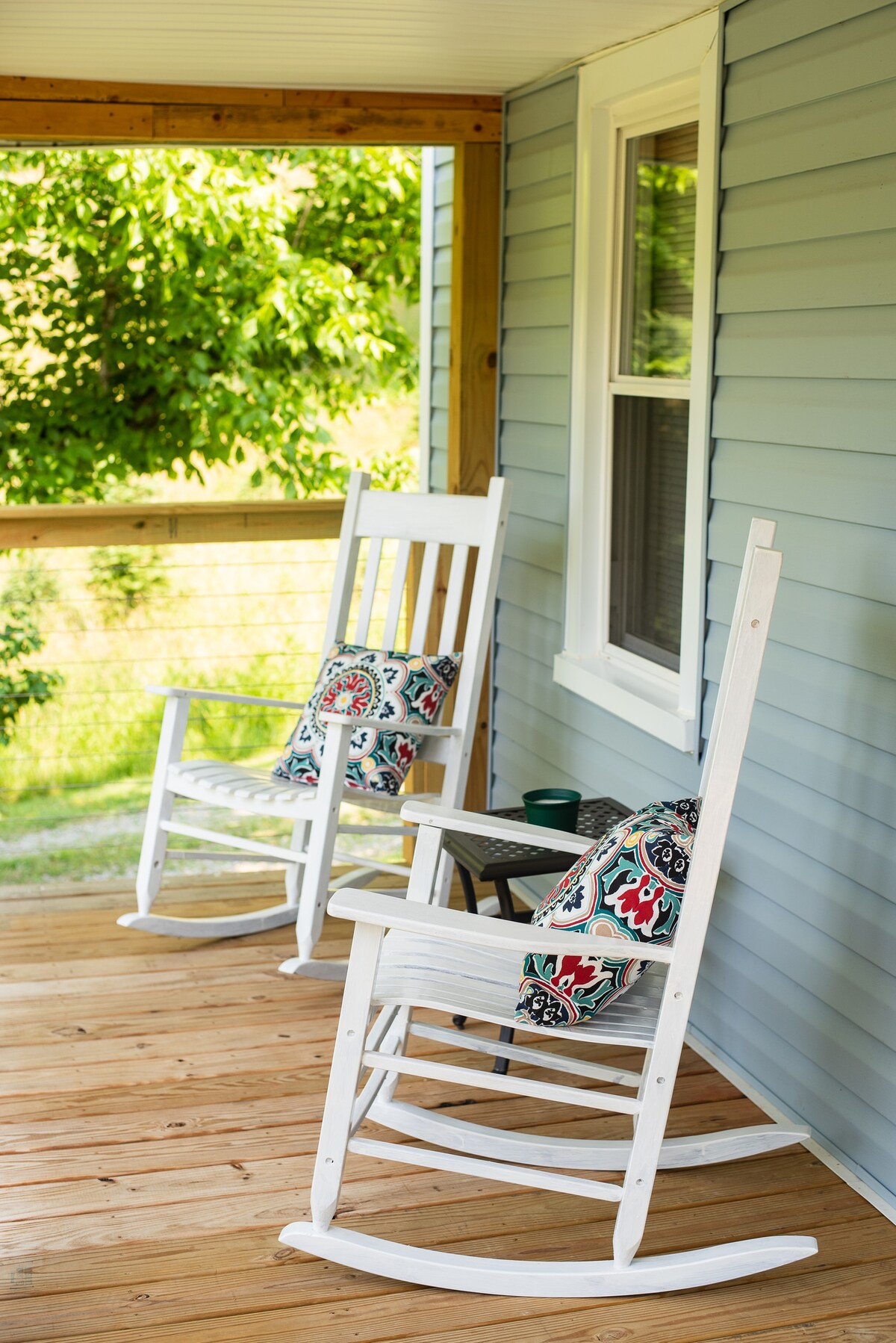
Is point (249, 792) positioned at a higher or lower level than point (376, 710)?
lower

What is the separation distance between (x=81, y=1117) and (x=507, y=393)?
2.35m

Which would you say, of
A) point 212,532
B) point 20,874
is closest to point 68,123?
point 212,532

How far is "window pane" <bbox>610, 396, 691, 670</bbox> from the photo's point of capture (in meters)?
3.10

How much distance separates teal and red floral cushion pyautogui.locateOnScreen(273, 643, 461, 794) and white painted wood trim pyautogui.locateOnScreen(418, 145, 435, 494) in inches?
51.2

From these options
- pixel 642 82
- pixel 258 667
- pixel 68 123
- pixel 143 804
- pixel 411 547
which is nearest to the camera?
pixel 642 82

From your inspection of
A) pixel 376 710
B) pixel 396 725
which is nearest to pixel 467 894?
pixel 396 725

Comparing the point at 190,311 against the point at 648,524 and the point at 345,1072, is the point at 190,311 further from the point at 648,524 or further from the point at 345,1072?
the point at 345,1072

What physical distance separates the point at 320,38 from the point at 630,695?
1.66 m

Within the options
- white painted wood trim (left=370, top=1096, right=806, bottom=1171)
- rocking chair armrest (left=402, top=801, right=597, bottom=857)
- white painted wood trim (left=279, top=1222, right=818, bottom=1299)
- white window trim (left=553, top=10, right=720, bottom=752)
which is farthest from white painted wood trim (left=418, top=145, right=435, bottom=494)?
white painted wood trim (left=279, top=1222, right=818, bottom=1299)

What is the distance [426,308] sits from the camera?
4.62m

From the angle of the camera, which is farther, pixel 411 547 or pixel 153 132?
pixel 411 547

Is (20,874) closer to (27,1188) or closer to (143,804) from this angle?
(143,804)

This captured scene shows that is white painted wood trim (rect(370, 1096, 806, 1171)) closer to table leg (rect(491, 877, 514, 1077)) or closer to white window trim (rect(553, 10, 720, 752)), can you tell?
table leg (rect(491, 877, 514, 1077))

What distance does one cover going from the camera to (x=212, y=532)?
13.1ft
